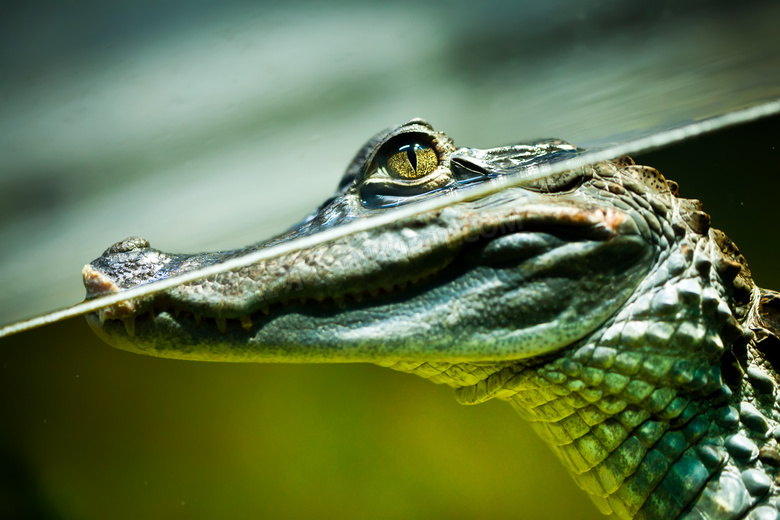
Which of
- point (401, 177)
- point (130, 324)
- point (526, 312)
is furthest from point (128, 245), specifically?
point (526, 312)

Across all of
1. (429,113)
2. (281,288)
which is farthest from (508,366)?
(429,113)

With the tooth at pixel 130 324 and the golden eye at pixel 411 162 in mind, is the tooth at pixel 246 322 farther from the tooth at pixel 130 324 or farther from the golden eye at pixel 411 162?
the golden eye at pixel 411 162

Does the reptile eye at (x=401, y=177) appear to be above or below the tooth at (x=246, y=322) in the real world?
above

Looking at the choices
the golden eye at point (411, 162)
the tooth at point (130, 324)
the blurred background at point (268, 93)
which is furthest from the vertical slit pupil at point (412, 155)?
the tooth at point (130, 324)

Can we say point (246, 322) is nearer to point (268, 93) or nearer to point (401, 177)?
point (401, 177)

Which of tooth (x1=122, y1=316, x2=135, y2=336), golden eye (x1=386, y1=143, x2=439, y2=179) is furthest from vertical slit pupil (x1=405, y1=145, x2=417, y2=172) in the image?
tooth (x1=122, y1=316, x2=135, y2=336)

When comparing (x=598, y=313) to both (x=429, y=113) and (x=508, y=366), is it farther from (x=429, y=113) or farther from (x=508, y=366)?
(x=429, y=113)

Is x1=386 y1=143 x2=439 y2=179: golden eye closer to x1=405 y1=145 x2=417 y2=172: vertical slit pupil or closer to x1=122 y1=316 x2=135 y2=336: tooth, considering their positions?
x1=405 y1=145 x2=417 y2=172: vertical slit pupil
